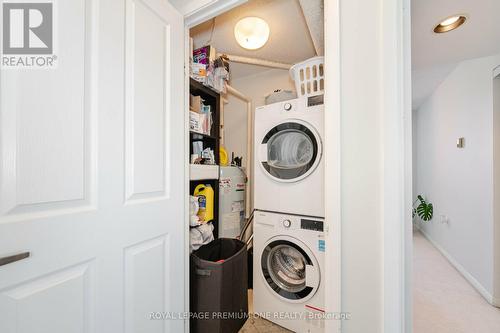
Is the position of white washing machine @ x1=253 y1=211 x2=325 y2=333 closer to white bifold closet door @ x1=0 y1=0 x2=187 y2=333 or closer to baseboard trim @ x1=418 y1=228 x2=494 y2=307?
white bifold closet door @ x1=0 y1=0 x2=187 y2=333

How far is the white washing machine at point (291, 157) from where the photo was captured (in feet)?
4.54

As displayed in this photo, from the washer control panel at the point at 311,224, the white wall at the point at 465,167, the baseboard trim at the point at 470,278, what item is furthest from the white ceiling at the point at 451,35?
the baseboard trim at the point at 470,278

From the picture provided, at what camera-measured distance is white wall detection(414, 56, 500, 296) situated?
1.91 m

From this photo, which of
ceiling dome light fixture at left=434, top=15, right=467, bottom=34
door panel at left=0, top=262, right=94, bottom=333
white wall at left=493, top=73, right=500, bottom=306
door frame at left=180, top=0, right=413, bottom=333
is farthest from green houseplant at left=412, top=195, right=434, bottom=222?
door panel at left=0, top=262, right=94, bottom=333

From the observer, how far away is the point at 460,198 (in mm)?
2447

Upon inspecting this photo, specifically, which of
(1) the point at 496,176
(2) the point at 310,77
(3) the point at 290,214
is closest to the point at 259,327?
(3) the point at 290,214

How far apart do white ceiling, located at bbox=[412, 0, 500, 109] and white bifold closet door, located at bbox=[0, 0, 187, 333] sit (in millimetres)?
1772

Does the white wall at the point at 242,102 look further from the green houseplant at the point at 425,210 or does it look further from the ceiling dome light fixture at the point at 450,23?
the green houseplant at the point at 425,210

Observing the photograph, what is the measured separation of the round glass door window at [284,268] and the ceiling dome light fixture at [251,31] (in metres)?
1.47

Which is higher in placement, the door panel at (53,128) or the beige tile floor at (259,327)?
the door panel at (53,128)

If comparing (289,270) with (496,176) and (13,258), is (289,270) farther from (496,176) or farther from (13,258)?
(496,176)

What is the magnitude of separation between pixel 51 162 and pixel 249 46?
136 centimetres

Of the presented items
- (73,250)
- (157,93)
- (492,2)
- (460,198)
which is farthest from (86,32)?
(460,198)

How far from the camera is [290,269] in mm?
1589
